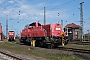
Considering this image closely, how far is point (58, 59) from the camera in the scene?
14.0m

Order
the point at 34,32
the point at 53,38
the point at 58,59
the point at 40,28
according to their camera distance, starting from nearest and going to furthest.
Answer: the point at 58,59, the point at 53,38, the point at 40,28, the point at 34,32

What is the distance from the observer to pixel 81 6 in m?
Result: 52.8

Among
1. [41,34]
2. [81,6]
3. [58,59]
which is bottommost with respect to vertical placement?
[58,59]

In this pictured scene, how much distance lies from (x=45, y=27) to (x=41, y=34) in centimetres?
118

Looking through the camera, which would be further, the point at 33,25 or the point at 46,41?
the point at 33,25

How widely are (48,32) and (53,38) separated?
6.47ft

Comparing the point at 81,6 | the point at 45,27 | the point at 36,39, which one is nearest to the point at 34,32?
the point at 36,39

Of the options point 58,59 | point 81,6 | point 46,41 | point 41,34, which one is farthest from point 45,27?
point 81,6

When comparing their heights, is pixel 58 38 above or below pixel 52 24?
below

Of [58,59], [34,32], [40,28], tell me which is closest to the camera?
[58,59]

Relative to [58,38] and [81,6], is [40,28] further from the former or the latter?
[81,6]

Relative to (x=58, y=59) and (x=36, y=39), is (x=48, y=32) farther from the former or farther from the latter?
(x=58, y=59)

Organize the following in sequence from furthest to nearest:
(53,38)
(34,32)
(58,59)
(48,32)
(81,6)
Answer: (81,6) → (34,32) → (48,32) → (53,38) → (58,59)

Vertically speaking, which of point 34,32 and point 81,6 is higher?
point 81,6
